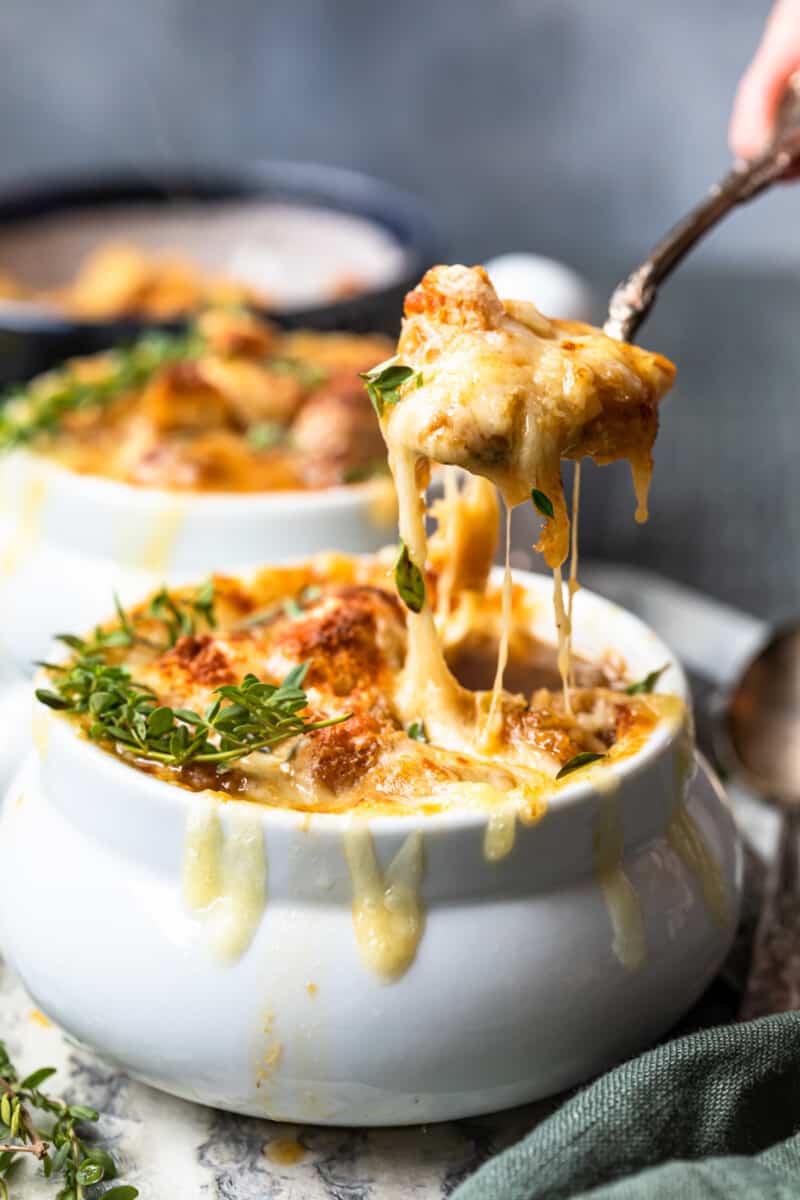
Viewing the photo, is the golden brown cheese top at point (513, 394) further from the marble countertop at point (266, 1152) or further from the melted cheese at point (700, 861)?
the marble countertop at point (266, 1152)

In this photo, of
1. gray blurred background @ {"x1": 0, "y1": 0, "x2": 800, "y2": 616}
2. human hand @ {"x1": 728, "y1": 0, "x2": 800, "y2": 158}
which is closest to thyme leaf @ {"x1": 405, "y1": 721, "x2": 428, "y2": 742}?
human hand @ {"x1": 728, "y1": 0, "x2": 800, "y2": 158}

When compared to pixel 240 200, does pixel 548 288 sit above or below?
above

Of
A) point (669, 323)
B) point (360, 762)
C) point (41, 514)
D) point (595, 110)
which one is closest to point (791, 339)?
point (669, 323)

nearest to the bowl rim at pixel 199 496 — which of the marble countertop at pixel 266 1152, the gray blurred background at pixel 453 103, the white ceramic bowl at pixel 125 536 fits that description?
the white ceramic bowl at pixel 125 536

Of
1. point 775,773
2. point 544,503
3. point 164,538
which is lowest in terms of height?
point 775,773

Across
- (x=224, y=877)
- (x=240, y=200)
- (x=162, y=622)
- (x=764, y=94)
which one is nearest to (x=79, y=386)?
(x=162, y=622)

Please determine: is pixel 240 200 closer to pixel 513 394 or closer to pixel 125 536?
pixel 125 536
